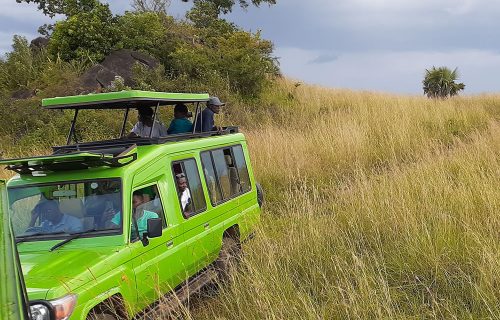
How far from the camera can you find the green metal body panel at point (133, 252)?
3.71 metres

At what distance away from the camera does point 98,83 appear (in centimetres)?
1648

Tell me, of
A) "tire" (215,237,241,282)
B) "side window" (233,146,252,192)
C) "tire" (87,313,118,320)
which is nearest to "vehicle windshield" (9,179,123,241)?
"tire" (87,313,118,320)

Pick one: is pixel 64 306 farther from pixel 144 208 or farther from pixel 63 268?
pixel 144 208

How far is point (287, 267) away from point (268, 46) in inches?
749

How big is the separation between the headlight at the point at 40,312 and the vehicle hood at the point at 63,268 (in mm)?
66

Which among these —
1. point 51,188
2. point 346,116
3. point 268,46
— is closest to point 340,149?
point 346,116

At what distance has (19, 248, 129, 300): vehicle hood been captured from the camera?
139 inches

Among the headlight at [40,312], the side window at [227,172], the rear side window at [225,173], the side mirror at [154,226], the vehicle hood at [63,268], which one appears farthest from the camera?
the side window at [227,172]

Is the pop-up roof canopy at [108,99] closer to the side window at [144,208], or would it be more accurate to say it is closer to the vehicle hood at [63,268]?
the side window at [144,208]

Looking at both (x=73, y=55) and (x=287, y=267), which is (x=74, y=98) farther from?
(x=73, y=55)

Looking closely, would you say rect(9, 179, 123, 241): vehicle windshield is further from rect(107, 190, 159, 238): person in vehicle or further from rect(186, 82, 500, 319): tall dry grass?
rect(186, 82, 500, 319): tall dry grass

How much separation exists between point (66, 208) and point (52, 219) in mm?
162

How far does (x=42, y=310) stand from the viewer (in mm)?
3400

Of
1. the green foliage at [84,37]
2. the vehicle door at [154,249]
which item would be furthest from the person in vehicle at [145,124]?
the green foliage at [84,37]
